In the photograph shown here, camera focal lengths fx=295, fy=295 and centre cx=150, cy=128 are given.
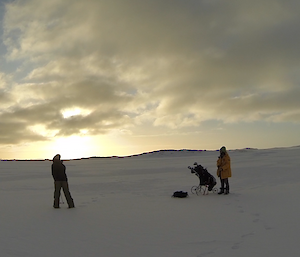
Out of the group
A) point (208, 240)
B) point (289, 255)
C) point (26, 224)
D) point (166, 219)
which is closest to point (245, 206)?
point (166, 219)

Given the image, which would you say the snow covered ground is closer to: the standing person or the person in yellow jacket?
the standing person

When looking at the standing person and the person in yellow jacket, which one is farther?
the person in yellow jacket

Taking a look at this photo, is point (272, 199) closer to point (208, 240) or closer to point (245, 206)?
point (245, 206)

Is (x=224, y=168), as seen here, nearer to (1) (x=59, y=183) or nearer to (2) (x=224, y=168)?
(2) (x=224, y=168)

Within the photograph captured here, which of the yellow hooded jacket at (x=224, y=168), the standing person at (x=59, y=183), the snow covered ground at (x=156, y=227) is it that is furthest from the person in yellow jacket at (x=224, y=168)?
the standing person at (x=59, y=183)

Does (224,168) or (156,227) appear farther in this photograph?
(224,168)

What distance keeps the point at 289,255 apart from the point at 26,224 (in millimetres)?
6727

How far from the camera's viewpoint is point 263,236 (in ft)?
21.4

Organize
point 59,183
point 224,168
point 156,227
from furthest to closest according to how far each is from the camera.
A: point 224,168 → point 59,183 → point 156,227

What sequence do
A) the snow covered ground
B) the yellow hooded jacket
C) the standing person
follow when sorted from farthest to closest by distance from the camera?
the yellow hooded jacket → the standing person → the snow covered ground

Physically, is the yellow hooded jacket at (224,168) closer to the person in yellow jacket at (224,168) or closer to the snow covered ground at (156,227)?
the person in yellow jacket at (224,168)

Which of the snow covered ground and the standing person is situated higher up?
the standing person

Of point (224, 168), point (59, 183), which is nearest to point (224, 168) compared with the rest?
point (224, 168)

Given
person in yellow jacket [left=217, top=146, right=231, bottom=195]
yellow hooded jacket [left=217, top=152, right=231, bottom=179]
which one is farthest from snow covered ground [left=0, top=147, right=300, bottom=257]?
yellow hooded jacket [left=217, top=152, right=231, bottom=179]
